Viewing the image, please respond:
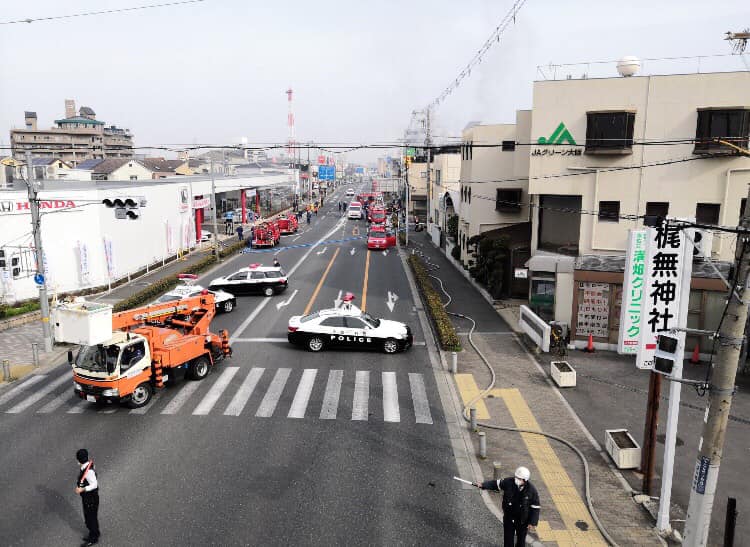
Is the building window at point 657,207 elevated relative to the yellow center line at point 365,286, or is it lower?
elevated

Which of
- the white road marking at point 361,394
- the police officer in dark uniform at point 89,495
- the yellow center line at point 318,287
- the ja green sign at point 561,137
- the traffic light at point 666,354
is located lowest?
the white road marking at point 361,394

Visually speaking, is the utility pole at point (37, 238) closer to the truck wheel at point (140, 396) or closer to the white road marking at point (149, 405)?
the white road marking at point (149, 405)

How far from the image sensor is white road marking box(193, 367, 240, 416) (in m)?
16.2

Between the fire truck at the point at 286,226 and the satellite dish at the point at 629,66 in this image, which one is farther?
the fire truck at the point at 286,226

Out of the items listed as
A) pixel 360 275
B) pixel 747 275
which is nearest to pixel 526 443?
pixel 747 275

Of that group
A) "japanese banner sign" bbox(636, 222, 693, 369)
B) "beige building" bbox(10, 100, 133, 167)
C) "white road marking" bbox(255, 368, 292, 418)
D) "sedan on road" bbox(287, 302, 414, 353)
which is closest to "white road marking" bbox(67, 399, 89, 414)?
"white road marking" bbox(255, 368, 292, 418)

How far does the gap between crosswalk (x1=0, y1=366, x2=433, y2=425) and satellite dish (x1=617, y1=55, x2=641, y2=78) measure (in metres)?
15.9

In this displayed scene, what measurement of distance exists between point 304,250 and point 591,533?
42260mm

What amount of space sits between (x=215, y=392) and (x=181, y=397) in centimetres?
101

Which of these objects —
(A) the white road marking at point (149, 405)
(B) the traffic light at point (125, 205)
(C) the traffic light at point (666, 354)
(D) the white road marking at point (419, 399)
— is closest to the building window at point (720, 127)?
(D) the white road marking at point (419, 399)

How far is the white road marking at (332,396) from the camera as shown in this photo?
15914 millimetres

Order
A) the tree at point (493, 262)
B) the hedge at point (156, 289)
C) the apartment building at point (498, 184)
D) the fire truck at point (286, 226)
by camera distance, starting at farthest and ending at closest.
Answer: the fire truck at point (286, 226) < the apartment building at point (498, 184) < the tree at point (493, 262) < the hedge at point (156, 289)

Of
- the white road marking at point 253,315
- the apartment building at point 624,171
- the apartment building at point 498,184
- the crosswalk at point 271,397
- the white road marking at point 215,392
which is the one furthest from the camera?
the apartment building at point 498,184

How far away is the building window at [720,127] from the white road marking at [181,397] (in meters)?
20.7
